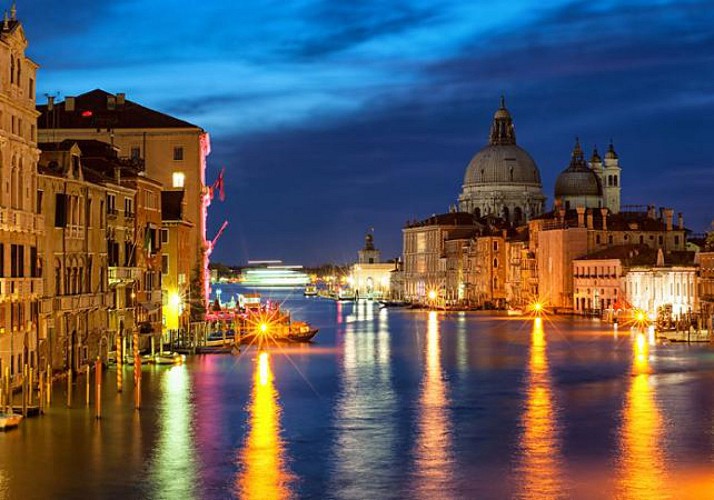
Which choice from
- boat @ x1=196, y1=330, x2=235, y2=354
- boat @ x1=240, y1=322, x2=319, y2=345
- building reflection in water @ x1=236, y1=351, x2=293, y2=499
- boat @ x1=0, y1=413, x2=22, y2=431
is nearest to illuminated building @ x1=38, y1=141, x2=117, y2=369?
boat @ x1=0, y1=413, x2=22, y2=431

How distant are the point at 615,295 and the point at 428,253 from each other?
43.4 metres

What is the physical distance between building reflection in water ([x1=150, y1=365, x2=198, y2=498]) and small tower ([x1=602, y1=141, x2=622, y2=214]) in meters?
80.0

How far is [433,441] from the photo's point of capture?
2059cm

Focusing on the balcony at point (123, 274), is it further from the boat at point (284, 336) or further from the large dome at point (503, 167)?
the large dome at point (503, 167)

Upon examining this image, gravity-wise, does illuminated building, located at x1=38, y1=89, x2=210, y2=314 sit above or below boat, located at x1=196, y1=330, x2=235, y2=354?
above

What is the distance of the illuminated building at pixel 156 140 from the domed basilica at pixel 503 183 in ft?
216

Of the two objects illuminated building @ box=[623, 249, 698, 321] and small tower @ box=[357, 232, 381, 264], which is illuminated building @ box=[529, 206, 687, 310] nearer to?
illuminated building @ box=[623, 249, 698, 321]

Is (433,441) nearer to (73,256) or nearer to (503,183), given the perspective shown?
(73,256)

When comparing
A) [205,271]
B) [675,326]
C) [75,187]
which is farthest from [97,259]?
[675,326]

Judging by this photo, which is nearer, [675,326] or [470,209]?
[675,326]

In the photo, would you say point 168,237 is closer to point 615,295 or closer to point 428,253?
point 615,295

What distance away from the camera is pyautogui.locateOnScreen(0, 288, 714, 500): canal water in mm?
16859

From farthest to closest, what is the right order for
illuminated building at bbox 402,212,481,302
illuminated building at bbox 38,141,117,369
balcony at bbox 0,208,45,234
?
1. illuminated building at bbox 402,212,481,302
2. illuminated building at bbox 38,141,117,369
3. balcony at bbox 0,208,45,234

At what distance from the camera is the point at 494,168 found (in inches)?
4439
